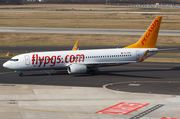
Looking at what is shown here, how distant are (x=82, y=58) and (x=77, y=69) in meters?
2.62

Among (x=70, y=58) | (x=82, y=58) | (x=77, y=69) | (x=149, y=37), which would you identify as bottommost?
(x=77, y=69)

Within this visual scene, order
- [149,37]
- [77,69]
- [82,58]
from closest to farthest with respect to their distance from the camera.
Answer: [77,69]
[82,58]
[149,37]

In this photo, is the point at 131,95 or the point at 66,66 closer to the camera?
the point at 131,95

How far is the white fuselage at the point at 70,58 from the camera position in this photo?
4684 cm

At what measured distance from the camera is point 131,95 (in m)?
36.6

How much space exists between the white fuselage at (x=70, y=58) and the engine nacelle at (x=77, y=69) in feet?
3.10

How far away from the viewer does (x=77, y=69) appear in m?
47.3

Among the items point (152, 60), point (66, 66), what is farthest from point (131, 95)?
point (152, 60)

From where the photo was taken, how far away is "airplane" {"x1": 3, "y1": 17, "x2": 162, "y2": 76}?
1848 inches

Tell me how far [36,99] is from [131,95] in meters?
12.2

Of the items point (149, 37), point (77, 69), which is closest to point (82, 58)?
point (77, 69)

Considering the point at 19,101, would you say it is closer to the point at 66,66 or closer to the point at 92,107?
the point at 92,107

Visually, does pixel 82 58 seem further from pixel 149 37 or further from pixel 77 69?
pixel 149 37

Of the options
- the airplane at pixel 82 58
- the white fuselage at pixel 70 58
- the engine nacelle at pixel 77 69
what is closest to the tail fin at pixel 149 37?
the airplane at pixel 82 58
